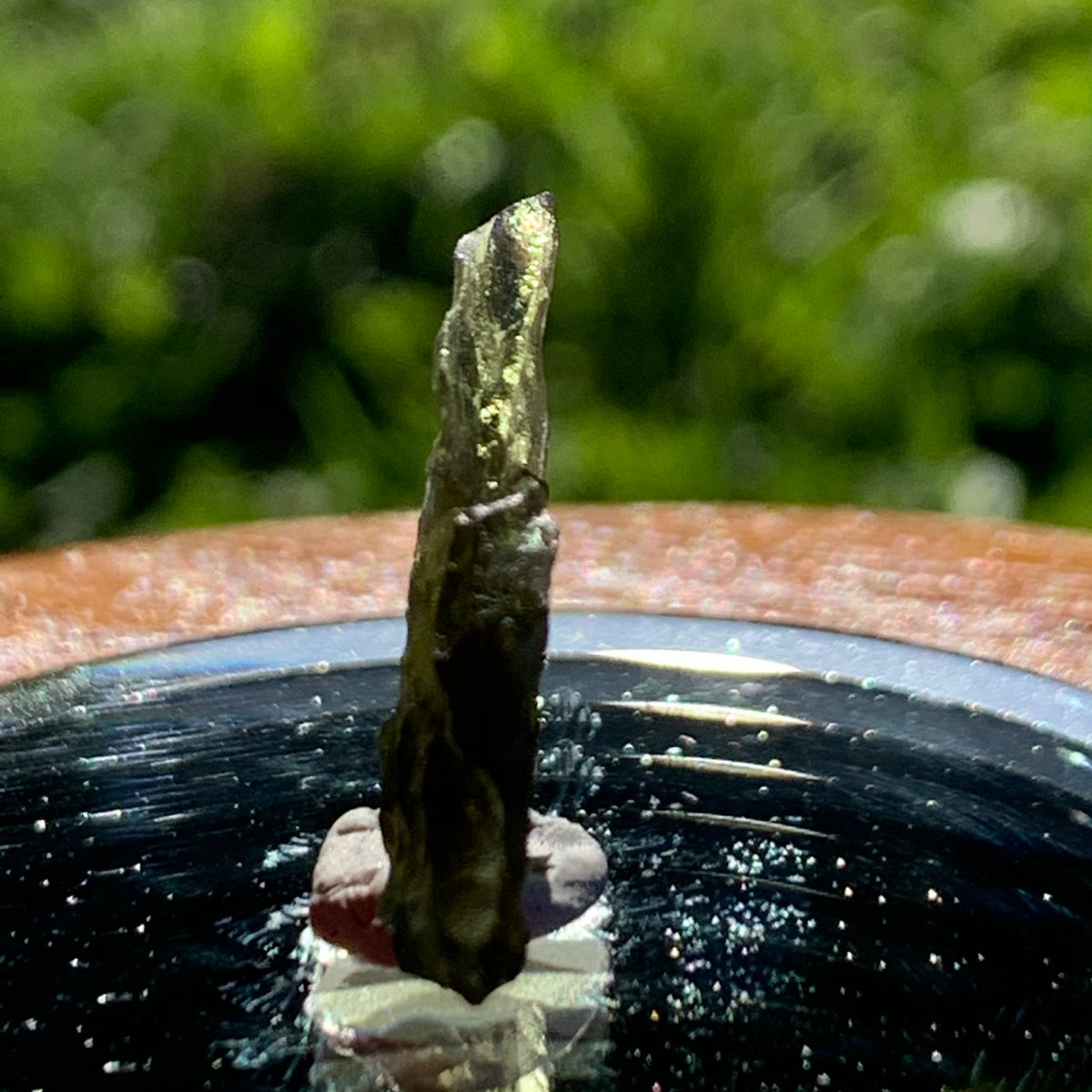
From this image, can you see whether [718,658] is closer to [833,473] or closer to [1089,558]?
[1089,558]

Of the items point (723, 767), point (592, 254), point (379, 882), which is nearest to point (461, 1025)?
point (379, 882)

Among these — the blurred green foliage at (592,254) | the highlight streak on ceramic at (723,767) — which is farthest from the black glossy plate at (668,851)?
the blurred green foliage at (592,254)

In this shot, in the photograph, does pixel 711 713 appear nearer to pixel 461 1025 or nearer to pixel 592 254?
pixel 461 1025

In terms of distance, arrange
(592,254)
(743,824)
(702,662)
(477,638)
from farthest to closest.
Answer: (592,254), (702,662), (743,824), (477,638)

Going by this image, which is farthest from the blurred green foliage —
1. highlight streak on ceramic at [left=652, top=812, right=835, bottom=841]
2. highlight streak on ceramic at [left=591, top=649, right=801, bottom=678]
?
highlight streak on ceramic at [left=652, top=812, right=835, bottom=841]

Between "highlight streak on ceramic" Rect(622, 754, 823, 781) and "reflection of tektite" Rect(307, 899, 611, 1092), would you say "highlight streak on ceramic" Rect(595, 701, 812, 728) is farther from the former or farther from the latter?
"reflection of tektite" Rect(307, 899, 611, 1092)
